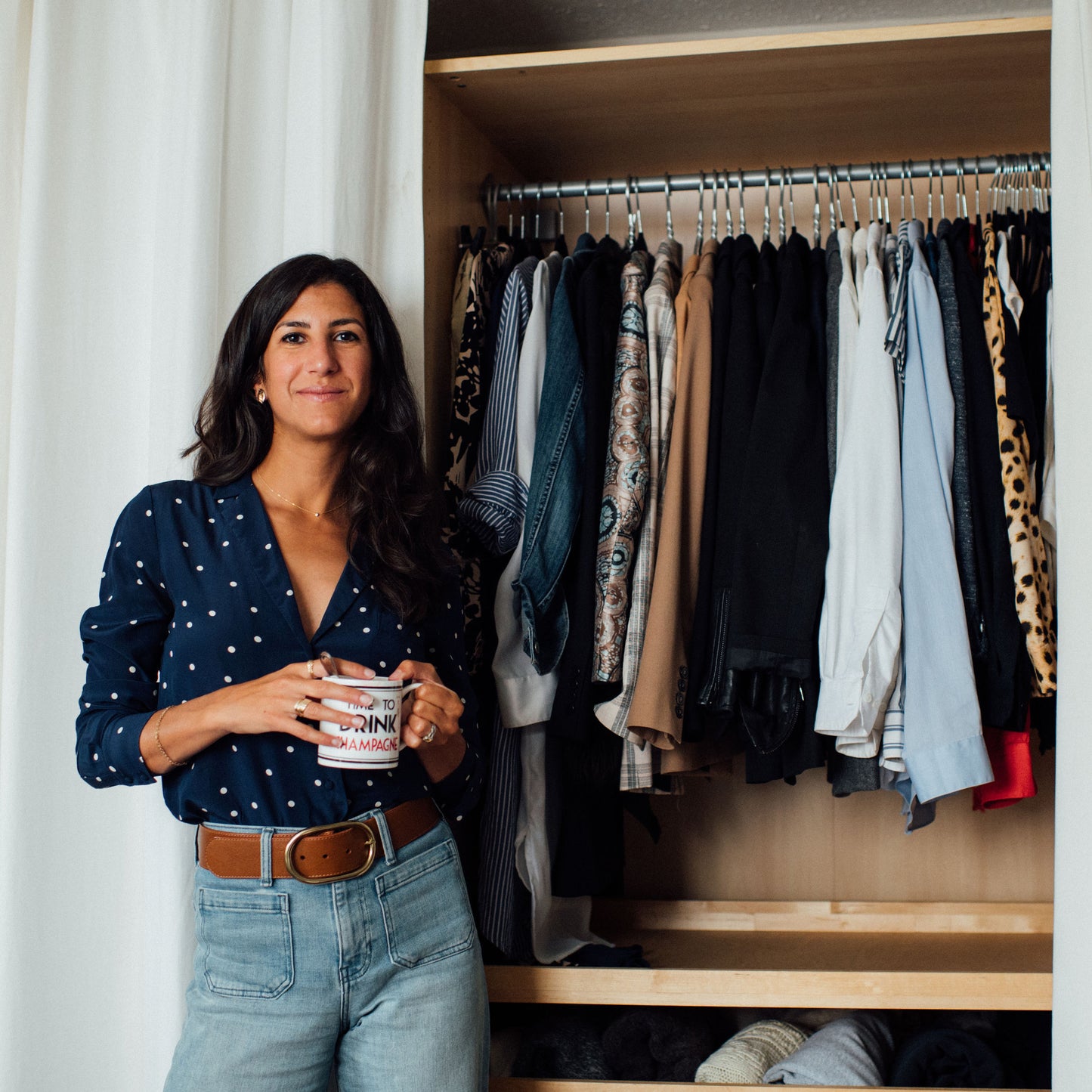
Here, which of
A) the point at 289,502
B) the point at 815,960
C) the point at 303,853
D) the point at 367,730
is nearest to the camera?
the point at 367,730

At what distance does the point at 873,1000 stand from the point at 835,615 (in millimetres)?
609

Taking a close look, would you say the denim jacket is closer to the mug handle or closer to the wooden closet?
the wooden closet

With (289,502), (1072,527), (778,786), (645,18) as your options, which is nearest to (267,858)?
(289,502)

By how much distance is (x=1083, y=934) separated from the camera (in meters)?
1.30

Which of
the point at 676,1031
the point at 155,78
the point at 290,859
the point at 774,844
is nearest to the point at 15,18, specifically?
the point at 155,78

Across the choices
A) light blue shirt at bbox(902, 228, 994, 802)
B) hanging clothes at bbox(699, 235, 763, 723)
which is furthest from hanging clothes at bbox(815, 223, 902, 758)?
hanging clothes at bbox(699, 235, 763, 723)

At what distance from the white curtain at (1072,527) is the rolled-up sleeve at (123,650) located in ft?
3.65

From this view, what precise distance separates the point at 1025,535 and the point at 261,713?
1069 millimetres

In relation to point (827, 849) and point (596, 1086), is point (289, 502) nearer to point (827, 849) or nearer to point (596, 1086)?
point (596, 1086)

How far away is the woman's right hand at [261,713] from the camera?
3.37 feet

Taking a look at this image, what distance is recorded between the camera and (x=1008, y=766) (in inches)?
62.1

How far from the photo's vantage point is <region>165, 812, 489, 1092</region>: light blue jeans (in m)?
1.12

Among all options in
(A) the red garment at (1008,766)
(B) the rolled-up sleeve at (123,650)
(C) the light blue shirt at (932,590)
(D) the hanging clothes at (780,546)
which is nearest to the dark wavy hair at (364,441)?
(B) the rolled-up sleeve at (123,650)

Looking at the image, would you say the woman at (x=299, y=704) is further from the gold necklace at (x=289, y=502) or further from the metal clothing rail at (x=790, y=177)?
the metal clothing rail at (x=790, y=177)
